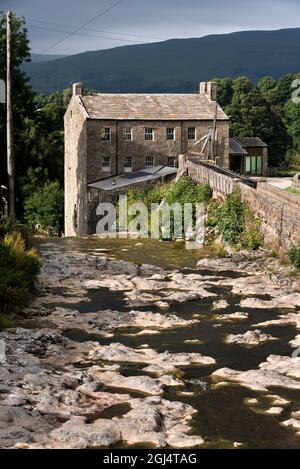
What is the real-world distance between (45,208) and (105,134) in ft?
42.2

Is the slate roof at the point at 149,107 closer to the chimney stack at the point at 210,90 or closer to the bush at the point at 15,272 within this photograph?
the chimney stack at the point at 210,90

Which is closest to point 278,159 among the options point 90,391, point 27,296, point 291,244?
point 291,244

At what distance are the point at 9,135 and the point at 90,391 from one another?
71.7 feet

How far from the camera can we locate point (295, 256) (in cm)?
2433

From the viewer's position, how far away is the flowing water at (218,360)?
11688 millimetres

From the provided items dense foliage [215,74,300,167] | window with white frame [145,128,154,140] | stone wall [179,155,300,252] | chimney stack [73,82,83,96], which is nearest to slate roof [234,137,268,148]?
dense foliage [215,74,300,167]

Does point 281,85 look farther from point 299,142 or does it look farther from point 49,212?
point 49,212

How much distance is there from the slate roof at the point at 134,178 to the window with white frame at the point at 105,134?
2.75 metres

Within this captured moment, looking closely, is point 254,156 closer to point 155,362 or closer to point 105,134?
point 105,134

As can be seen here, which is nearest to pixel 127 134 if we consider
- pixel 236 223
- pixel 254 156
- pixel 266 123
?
pixel 236 223

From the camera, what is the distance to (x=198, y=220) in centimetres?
3497

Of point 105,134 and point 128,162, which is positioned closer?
point 105,134

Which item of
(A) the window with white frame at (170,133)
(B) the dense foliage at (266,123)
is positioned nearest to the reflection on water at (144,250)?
(A) the window with white frame at (170,133)

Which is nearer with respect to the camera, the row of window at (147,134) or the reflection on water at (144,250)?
the reflection on water at (144,250)
